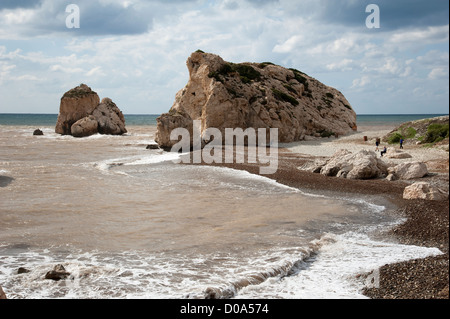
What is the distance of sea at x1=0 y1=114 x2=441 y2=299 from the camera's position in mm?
7492

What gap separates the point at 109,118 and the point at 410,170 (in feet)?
135

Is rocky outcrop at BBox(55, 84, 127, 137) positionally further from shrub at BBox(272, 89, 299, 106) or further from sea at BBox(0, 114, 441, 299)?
sea at BBox(0, 114, 441, 299)

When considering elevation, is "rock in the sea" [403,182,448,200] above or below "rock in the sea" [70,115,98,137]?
below

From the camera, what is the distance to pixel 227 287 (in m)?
7.36

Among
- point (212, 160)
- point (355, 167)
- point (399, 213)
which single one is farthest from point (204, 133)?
point (399, 213)

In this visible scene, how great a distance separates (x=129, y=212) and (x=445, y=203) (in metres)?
10.2

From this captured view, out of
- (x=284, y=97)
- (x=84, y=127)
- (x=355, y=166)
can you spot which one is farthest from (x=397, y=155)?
(x=84, y=127)

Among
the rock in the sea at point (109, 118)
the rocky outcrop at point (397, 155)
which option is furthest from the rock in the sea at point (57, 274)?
the rock in the sea at point (109, 118)

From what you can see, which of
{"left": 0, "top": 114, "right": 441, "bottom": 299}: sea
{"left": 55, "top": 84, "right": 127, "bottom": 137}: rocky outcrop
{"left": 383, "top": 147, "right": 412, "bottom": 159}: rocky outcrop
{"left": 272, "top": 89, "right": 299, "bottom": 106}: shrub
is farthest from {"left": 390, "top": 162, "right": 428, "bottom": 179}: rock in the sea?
{"left": 55, "top": 84, "right": 127, "bottom": 137}: rocky outcrop

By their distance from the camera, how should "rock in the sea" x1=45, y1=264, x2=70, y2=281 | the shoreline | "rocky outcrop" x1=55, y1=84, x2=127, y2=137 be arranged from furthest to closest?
"rocky outcrop" x1=55, y1=84, x2=127, y2=137
"rock in the sea" x1=45, y1=264, x2=70, y2=281
the shoreline

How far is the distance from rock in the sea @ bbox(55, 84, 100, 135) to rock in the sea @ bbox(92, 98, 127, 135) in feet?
3.12

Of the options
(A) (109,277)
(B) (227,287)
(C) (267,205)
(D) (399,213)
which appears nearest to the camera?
(B) (227,287)

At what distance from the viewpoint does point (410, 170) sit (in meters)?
18.0

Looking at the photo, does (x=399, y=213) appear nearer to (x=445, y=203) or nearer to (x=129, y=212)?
(x=445, y=203)
